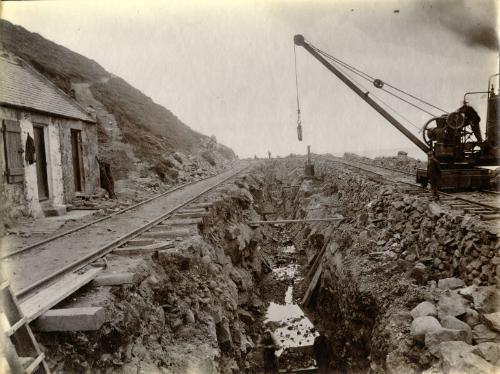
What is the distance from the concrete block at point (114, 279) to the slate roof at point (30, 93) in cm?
768

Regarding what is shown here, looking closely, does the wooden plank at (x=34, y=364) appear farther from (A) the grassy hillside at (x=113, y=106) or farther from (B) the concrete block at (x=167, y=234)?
(A) the grassy hillside at (x=113, y=106)

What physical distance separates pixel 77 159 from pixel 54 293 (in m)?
11.7

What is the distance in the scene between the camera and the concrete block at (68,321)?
368cm

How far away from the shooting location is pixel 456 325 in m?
4.65

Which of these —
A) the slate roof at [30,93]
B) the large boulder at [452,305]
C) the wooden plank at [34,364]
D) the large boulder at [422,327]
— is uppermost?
the slate roof at [30,93]

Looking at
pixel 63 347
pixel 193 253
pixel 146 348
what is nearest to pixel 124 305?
pixel 146 348

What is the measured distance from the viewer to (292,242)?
18031 millimetres

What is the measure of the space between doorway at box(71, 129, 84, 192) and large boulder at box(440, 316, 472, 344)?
1402 centimetres

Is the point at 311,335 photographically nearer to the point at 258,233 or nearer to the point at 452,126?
the point at 258,233

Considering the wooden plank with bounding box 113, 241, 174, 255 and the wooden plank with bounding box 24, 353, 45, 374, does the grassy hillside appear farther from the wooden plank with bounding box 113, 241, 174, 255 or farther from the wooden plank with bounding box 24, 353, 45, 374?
the wooden plank with bounding box 24, 353, 45, 374

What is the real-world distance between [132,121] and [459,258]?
92.1ft

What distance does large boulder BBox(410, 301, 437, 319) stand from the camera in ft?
17.5

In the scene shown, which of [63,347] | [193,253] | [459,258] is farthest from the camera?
[193,253]


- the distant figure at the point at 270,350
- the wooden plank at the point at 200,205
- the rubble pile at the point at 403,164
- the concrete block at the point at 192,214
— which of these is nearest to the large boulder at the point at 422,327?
the distant figure at the point at 270,350
